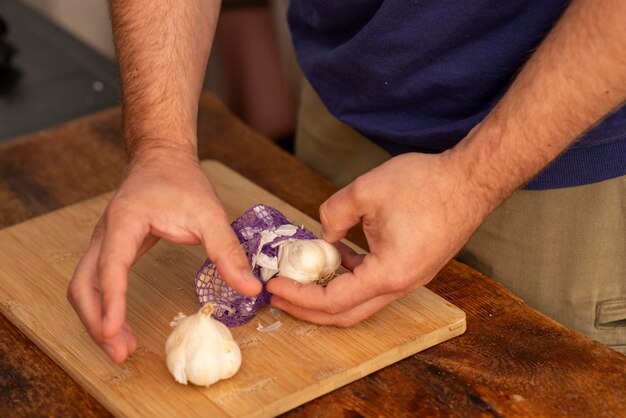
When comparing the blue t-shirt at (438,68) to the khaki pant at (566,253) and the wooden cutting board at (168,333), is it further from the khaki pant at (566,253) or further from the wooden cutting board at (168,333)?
the wooden cutting board at (168,333)

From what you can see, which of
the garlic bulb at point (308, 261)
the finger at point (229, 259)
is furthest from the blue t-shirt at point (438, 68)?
the finger at point (229, 259)

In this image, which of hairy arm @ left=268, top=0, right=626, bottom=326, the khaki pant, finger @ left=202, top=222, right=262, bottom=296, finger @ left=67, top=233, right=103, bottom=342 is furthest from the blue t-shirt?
finger @ left=67, top=233, right=103, bottom=342

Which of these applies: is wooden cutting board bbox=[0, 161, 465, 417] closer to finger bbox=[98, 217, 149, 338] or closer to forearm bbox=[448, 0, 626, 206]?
finger bbox=[98, 217, 149, 338]

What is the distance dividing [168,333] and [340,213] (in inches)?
10.3

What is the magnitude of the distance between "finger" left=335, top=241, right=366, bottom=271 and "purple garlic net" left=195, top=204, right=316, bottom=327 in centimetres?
6

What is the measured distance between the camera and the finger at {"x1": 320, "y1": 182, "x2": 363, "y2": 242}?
3.81 ft

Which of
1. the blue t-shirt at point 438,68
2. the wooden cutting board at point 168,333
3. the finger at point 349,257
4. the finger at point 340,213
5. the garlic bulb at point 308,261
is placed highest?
the blue t-shirt at point 438,68

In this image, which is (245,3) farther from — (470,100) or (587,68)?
(587,68)

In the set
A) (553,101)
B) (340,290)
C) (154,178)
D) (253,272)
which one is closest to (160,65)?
(154,178)

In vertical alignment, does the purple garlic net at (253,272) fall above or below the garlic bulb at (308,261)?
below

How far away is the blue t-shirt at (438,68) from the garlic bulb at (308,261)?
0.97 ft

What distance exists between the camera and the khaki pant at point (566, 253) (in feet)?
4.61

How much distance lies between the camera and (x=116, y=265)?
3.51 feet

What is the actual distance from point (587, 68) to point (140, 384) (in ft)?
2.04
